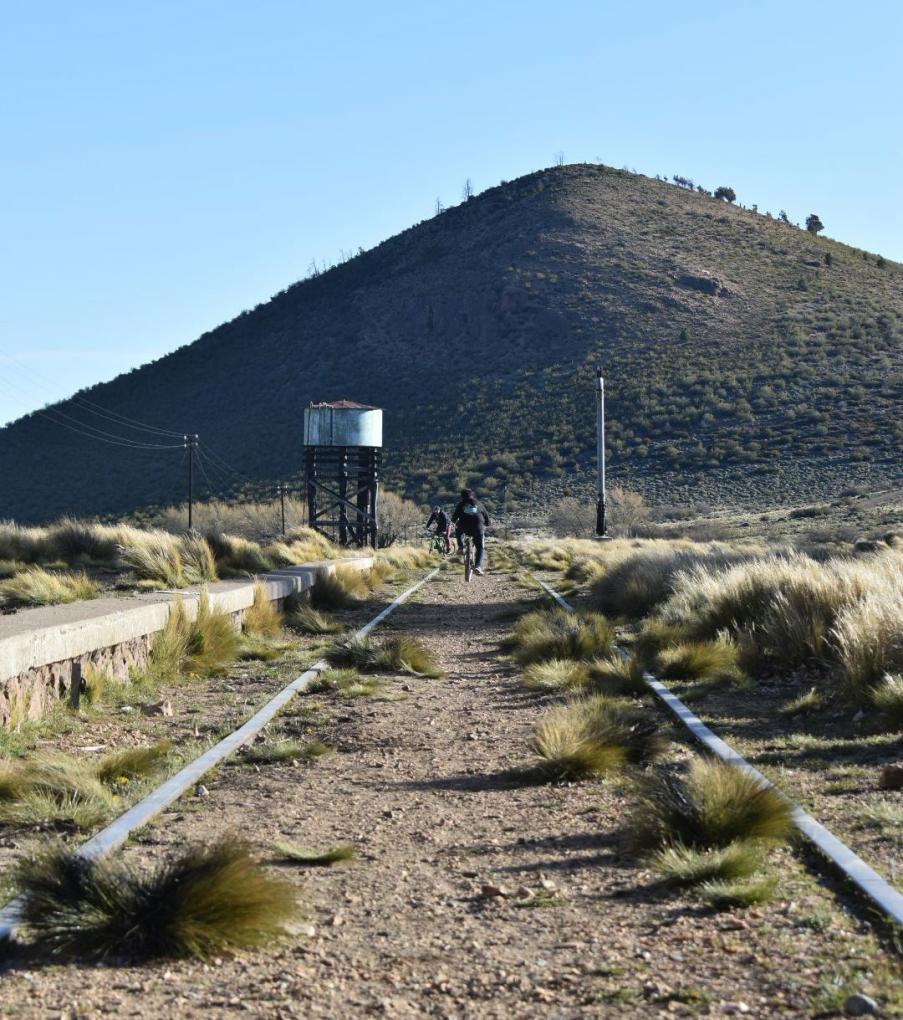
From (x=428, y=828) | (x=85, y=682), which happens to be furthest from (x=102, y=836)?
(x=85, y=682)

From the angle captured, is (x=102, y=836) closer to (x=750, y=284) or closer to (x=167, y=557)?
(x=167, y=557)

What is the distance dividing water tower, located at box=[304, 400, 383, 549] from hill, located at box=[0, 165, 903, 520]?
23.5 m

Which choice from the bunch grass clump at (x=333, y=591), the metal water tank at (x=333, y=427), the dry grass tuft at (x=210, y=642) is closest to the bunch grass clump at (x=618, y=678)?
the dry grass tuft at (x=210, y=642)

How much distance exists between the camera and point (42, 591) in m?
15.8

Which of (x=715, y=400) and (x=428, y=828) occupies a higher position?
(x=715, y=400)

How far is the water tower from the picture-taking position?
4912 centimetres

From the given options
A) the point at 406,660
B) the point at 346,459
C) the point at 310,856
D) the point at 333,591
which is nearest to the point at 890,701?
the point at 310,856

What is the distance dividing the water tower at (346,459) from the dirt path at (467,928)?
41.3 meters

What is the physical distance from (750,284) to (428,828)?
101 metres

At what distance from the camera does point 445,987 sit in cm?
412

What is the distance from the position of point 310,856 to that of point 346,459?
4465cm

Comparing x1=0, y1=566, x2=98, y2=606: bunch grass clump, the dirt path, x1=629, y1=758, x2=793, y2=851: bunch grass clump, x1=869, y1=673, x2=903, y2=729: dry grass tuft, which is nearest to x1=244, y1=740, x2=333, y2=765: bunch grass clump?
the dirt path

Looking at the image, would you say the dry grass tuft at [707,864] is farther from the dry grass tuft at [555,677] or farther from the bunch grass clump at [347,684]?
the bunch grass clump at [347,684]

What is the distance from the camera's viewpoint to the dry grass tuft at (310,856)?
557 centimetres
